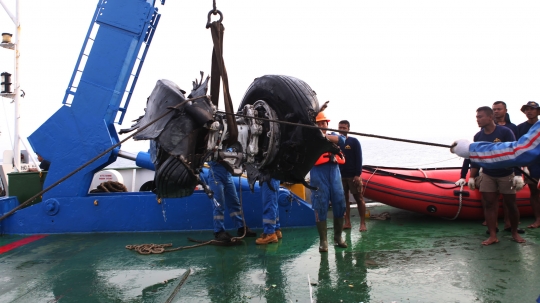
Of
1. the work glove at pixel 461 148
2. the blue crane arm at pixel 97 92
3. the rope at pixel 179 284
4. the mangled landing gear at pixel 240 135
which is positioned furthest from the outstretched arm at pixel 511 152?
the blue crane arm at pixel 97 92

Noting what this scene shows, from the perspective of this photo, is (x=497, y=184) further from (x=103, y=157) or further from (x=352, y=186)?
(x=103, y=157)

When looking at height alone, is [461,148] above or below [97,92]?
below

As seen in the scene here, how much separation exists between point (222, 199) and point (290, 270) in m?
1.54

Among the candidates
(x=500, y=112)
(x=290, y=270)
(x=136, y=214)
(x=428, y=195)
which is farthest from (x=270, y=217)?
(x=500, y=112)

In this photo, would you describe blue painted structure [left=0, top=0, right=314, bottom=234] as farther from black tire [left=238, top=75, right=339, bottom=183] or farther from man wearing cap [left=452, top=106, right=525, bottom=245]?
black tire [left=238, top=75, right=339, bottom=183]

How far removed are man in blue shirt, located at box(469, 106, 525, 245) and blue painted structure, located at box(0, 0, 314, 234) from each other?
2.29 m

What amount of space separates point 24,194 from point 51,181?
122 centimetres

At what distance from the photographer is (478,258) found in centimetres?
416

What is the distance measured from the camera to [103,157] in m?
5.74

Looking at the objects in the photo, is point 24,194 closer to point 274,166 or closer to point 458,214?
point 274,166

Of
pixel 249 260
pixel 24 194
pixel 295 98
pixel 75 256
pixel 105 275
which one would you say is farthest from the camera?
pixel 24 194

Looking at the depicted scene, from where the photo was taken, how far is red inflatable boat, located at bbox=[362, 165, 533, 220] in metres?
5.96

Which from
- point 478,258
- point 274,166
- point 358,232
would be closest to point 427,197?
point 358,232

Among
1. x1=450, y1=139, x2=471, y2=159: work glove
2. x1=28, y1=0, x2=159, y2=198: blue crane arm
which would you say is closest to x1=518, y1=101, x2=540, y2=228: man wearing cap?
x1=450, y1=139, x2=471, y2=159: work glove
